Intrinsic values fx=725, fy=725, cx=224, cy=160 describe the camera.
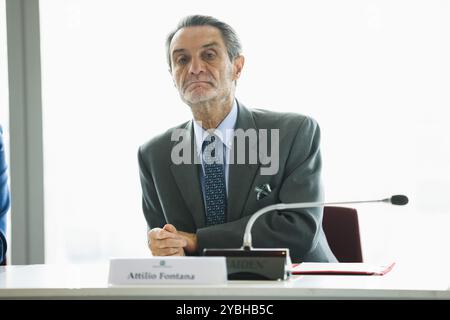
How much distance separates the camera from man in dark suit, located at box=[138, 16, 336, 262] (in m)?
2.75

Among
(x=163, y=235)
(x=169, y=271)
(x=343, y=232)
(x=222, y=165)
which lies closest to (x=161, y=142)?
(x=222, y=165)

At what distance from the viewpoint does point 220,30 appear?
10.1 ft

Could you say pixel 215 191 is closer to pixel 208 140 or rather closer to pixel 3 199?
pixel 208 140

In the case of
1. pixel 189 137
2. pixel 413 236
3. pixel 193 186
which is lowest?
pixel 413 236

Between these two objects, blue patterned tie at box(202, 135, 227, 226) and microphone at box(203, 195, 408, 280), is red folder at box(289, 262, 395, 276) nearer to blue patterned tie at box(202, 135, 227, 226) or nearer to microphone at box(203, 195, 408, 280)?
microphone at box(203, 195, 408, 280)

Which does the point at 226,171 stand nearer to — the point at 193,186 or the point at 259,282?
the point at 193,186

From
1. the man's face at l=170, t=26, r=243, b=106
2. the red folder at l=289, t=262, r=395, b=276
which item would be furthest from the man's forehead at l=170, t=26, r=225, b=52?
the red folder at l=289, t=262, r=395, b=276

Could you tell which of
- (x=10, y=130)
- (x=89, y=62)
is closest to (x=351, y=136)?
(x=89, y=62)

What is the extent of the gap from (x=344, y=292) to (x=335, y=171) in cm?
214

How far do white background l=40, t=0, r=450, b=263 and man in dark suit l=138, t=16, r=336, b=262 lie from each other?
0.85 metres

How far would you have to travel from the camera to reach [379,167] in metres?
3.86

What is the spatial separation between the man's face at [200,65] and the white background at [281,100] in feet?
2.85

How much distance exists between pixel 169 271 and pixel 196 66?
133 centimetres
